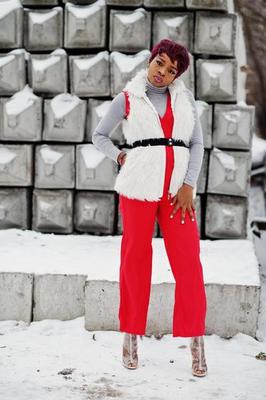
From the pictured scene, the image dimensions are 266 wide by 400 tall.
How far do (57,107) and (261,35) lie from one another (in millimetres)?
4114

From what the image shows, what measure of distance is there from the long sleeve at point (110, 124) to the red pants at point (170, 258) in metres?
0.22

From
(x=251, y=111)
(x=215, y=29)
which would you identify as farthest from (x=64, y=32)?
(x=251, y=111)

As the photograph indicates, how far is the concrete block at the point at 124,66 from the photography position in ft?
11.7

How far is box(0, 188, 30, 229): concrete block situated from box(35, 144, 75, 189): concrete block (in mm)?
151

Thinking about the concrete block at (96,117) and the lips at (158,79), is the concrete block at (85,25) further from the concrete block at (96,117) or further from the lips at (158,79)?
the lips at (158,79)

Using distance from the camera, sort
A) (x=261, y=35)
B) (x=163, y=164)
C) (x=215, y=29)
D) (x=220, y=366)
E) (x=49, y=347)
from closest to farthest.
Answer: (x=163, y=164) → (x=220, y=366) → (x=49, y=347) → (x=215, y=29) → (x=261, y=35)

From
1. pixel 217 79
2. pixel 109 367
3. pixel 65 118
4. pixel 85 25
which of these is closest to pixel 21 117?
pixel 65 118

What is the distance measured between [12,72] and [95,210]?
1.02 m

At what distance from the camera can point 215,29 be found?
11.8 feet

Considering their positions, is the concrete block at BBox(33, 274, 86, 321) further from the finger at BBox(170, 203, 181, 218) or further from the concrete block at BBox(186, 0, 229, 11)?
the concrete block at BBox(186, 0, 229, 11)

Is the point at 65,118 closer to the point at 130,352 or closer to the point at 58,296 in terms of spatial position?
the point at 58,296

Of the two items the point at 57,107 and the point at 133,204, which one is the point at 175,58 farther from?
the point at 57,107

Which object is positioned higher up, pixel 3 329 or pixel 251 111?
pixel 251 111

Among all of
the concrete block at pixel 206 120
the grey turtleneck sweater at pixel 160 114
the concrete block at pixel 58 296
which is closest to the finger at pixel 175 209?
the grey turtleneck sweater at pixel 160 114
